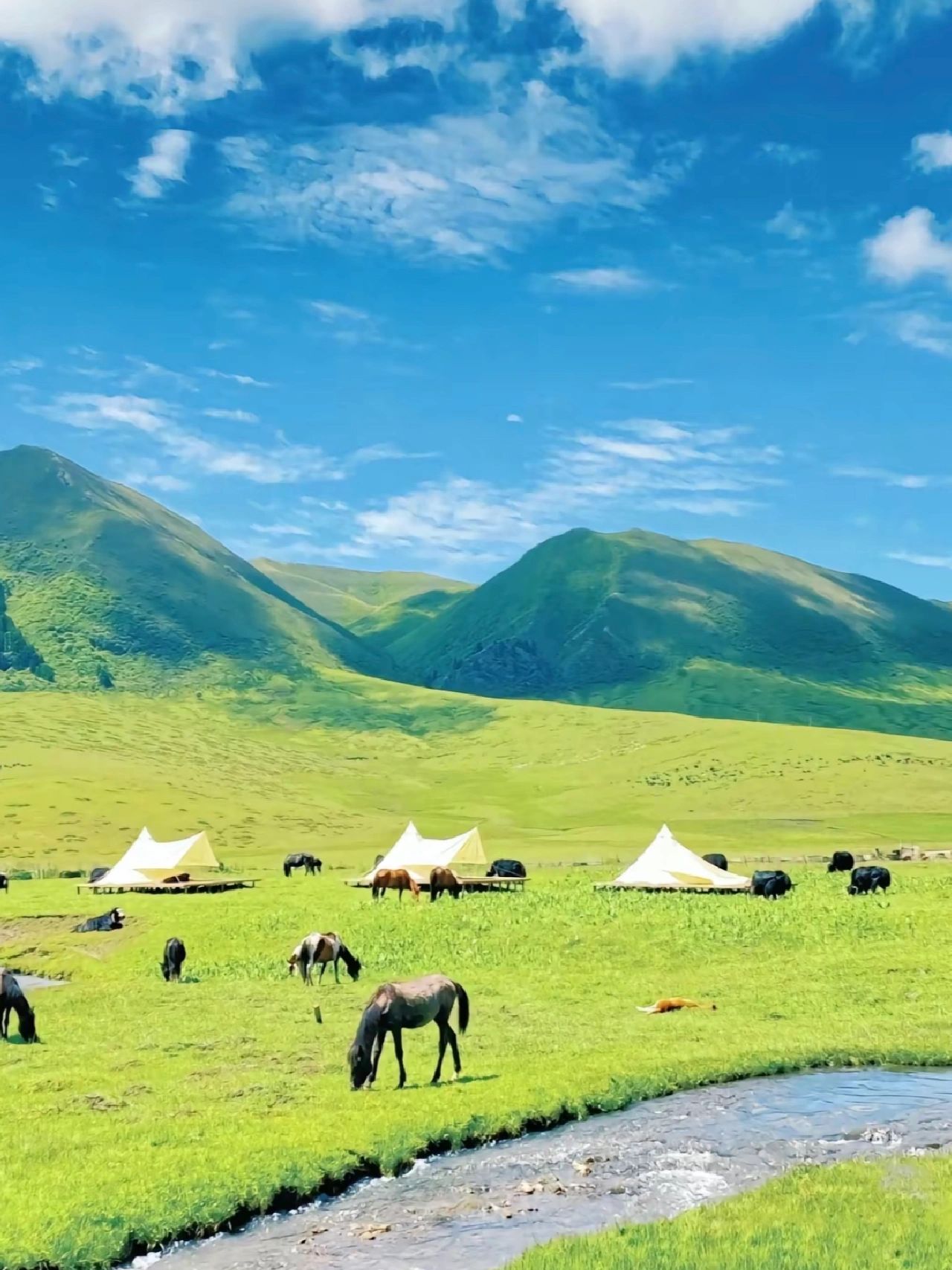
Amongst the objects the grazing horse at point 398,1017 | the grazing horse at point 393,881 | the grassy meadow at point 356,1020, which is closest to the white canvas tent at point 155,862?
the grassy meadow at point 356,1020

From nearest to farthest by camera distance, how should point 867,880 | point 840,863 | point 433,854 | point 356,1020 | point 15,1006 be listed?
point 15,1006 → point 356,1020 → point 867,880 → point 433,854 → point 840,863

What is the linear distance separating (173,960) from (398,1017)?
1995 cm

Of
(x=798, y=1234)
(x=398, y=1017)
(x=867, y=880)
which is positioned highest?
(x=398, y=1017)

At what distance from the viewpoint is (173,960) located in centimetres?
4128

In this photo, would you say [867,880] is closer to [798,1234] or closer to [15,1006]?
[15,1006]

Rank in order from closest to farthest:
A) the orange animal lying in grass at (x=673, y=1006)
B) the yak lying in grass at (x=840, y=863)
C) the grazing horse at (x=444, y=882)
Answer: the orange animal lying in grass at (x=673, y=1006) → the grazing horse at (x=444, y=882) → the yak lying in grass at (x=840, y=863)

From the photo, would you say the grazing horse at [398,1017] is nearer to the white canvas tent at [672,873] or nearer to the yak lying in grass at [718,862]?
the white canvas tent at [672,873]

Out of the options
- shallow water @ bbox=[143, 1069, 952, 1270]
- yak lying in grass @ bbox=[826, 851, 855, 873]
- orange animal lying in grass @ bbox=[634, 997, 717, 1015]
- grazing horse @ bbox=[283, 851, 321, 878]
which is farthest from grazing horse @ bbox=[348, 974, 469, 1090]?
grazing horse @ bbox=[283, 851, 321, 878]

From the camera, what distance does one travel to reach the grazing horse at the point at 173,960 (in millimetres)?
41062

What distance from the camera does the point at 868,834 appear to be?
109 m

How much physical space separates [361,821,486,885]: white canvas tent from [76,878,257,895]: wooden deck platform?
8.43 metres

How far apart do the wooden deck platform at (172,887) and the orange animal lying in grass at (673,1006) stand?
39.6m

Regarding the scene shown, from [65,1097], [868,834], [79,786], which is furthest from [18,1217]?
[79,786]

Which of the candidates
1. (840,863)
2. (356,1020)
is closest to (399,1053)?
(356,1020)
